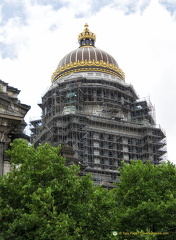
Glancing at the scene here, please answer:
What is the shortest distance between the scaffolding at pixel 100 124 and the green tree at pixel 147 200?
34.2m

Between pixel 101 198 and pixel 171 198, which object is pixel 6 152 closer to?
pixel 101 198

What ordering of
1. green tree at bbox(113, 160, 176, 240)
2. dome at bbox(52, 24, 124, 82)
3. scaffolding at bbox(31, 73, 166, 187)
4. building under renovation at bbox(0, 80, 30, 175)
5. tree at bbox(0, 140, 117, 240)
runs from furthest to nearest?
1. dome at bbox(52, 24, 124, 82)
2. scaffolding at bbox(31, 73, 166, 187)
3. building under renovation at bbox(0, 80, 30, 175)
4. green tree at bbox(113, 160, 176, 240)
5. tree at bbox(0, 140, 117, 240)

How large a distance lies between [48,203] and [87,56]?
68748 millimetres

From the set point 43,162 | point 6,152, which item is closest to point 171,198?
point 43,162

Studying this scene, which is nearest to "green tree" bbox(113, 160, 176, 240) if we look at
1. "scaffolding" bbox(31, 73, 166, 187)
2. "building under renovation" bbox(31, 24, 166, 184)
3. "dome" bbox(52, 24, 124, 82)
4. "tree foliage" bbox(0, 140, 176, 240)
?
"tree foliage" bbox(0, 140, 176, 240)

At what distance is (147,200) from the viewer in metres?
34.2

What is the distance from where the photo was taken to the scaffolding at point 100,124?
75875 mm

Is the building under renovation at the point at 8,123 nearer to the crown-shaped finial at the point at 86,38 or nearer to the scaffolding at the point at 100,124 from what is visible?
the scaffolding at the point at 100,124

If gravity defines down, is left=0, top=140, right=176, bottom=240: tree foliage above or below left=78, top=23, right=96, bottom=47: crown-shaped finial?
below

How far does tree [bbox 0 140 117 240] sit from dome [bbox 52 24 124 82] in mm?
61313

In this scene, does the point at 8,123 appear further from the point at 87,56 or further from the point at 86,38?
the point at 86,38

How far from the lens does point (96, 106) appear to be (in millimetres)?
85125

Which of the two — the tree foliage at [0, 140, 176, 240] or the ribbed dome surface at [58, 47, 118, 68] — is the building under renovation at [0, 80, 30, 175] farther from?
the ribbed dome surface at [58, 47, 118, 68]

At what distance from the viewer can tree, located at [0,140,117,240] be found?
2606cm
